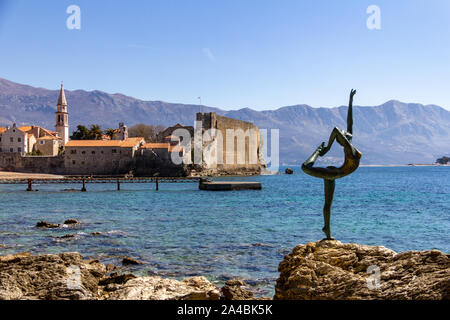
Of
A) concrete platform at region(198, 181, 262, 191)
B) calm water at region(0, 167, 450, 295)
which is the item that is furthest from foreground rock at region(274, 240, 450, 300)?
concrete platform at region(198, 181, 262, 191)

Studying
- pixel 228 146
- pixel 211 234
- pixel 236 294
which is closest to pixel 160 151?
pixel 228 146

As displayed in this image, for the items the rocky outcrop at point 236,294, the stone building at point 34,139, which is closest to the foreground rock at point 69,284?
the rocky outcrop at point 236,294

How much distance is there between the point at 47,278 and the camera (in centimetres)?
623

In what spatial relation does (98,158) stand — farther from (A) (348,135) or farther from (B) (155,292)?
(A) (348,135)

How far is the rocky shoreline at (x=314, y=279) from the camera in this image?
15.1 feet

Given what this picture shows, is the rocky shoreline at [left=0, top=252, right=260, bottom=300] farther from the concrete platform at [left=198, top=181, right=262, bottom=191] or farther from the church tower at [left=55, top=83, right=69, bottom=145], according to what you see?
the church tower at [left=55, top=83, right=69, bottom=145]

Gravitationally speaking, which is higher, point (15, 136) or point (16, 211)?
point (15, 136)

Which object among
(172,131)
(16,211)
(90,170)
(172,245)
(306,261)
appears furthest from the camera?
(172,131)

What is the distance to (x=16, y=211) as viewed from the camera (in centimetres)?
2450

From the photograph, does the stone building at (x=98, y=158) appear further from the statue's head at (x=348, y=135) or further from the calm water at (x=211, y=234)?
the statue's head at (x=348, y=135)
